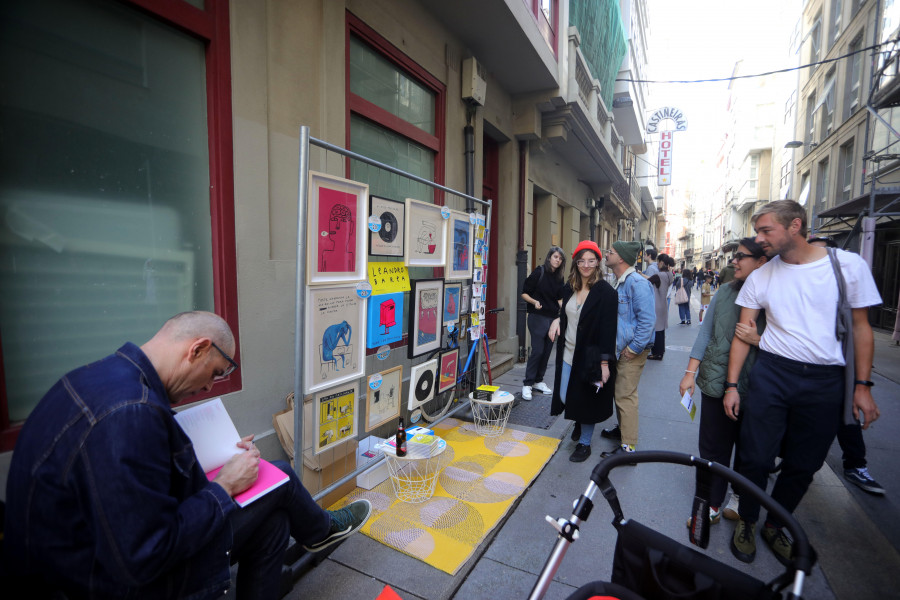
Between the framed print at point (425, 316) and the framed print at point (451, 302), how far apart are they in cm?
10

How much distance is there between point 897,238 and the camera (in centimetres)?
1209

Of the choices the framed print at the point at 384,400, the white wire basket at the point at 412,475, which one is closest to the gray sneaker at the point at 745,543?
the white wire basket at the point at 412,475

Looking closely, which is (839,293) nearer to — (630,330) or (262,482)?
(630,330)

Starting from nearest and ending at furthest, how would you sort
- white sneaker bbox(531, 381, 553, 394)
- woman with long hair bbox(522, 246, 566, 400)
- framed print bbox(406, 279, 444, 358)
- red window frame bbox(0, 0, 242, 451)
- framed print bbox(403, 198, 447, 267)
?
red window frame bbox(0, 0, 242, 451)
framed print bbox(403, 198, 447, 267)
framed print bbox(406, 279, 444, 358)
woman with long hair bbox(522, 246, 566, 400)
white sneaker bbox(531, 381, 553, 394)

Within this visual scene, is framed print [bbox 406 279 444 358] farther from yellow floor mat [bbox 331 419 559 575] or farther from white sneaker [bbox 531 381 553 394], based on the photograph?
white sneaker [bbox 531 381 553 394]

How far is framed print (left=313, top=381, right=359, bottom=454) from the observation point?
2.59 meters

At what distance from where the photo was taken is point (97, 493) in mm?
1205

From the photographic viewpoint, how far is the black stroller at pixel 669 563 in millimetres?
1266

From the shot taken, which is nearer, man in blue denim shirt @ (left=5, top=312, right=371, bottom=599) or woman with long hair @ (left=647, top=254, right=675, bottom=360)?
man in blue denim shirt @ (left=5, top=312, right=371, bottom=599)

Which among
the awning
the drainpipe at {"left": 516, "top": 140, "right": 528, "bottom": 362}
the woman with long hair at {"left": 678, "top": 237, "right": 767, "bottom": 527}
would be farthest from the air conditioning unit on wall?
the awning

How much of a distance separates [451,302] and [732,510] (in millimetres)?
2629

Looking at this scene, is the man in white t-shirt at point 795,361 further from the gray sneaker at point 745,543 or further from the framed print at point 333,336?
the framed print at point 333,336

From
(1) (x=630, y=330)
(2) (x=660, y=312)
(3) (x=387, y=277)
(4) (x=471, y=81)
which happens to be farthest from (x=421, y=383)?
(2) (x=660, y=312)

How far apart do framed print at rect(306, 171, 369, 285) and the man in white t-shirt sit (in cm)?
233
